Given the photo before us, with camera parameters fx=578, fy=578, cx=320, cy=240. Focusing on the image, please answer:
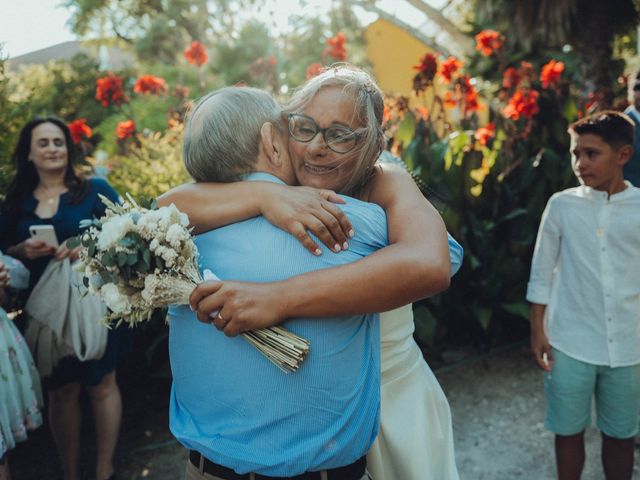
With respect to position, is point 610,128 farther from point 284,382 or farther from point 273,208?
point 284,382

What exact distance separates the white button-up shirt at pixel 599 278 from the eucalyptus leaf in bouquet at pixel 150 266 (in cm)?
195

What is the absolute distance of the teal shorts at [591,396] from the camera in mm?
2791

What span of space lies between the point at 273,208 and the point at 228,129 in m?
0.27

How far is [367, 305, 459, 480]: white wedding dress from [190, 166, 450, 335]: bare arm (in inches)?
14.1

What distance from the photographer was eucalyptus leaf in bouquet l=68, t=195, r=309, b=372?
1399 millimetres

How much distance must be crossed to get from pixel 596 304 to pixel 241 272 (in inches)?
81.8

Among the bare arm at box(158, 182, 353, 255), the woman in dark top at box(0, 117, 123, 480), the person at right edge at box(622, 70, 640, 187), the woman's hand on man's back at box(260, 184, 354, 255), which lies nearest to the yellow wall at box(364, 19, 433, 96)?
the person at right edge at box(622, 70, 640, 187)

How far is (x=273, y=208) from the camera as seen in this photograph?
57.5 inches

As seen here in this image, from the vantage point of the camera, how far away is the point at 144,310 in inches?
62.1

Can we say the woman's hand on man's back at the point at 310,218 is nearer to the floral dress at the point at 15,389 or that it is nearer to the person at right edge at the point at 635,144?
the floral dress at the point at 15,389

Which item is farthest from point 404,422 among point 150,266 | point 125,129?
point 125,129

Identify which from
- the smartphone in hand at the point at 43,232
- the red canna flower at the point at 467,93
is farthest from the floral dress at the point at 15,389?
the red canna flower at the point at 467,93

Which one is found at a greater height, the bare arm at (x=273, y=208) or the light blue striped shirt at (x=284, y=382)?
the bare arm at (x=273, y=208)

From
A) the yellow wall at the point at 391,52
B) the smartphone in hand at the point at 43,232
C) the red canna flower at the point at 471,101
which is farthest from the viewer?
the yellow wall at the point at 391,52
